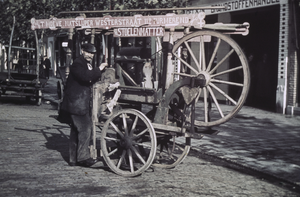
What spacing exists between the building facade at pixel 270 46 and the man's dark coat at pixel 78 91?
9.20 metres

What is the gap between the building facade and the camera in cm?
1377

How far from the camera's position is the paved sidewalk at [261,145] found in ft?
21.5

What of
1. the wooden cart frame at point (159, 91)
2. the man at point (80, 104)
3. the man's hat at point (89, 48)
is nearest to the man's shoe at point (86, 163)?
the man at point (80, 104)

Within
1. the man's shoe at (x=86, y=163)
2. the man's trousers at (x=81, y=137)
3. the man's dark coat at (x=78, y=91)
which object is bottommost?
the man's shoe at (x=86, y=163)

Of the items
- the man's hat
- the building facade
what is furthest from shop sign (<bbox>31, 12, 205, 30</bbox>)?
the building facade

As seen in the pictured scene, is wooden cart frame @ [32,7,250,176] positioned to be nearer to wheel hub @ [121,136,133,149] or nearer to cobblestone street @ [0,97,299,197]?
wheel hub @ [121,136,133,149]

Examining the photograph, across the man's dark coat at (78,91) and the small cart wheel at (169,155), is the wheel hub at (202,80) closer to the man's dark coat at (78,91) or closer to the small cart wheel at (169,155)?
the small cart wheel at (169,155)

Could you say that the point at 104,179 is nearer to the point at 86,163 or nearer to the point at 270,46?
the point at 86,163

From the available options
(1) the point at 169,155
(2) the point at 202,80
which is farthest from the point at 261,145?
(2) the point at 202,80

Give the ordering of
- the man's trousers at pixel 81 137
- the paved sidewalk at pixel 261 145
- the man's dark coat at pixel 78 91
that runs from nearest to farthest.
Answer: the man's dark coat at pixel 78 91 → the man's trousers at pixel 81 137 → the paved sidewalk at pixel 261 145

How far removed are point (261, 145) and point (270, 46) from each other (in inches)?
353

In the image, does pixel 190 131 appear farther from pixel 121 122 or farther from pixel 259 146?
pixel 259 146

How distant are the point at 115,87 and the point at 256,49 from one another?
12.1 metres

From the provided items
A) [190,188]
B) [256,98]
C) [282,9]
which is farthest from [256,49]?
[190,188]
